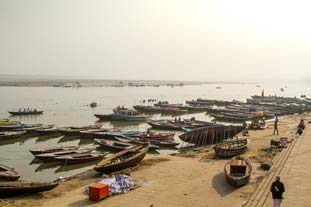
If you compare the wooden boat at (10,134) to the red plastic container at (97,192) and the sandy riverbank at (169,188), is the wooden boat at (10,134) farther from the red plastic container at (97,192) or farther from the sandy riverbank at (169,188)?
the red plastic container at (97,192)

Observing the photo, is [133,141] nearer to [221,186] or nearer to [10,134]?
[10,134]

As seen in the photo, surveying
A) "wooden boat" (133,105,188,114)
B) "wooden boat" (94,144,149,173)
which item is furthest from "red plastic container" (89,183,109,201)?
"wooden boat" (133,105,188,114)

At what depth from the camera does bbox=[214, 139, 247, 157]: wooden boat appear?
24062 mm

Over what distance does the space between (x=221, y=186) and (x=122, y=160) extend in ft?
21.7

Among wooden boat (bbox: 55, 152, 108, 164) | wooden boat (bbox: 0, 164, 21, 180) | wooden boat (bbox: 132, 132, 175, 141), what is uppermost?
wooden boat (bbox: 132, 132, 175, 141)

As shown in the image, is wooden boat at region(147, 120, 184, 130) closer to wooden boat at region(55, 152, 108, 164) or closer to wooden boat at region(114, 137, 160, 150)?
wooden boat at region(114, 137, 160, 150)

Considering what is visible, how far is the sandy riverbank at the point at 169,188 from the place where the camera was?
50.6 feet

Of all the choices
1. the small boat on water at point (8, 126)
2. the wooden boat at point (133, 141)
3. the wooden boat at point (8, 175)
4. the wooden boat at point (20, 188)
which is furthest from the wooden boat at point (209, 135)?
the small boat on water at point (8, 126)

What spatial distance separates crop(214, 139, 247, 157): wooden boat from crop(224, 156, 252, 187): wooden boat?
16.4 feet

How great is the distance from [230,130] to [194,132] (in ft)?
13.8

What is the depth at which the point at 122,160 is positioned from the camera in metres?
21.5

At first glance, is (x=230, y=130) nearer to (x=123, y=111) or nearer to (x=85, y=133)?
(x=85, y=133)

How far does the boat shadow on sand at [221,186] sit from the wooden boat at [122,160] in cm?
541

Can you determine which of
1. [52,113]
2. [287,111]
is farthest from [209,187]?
[287,111]
